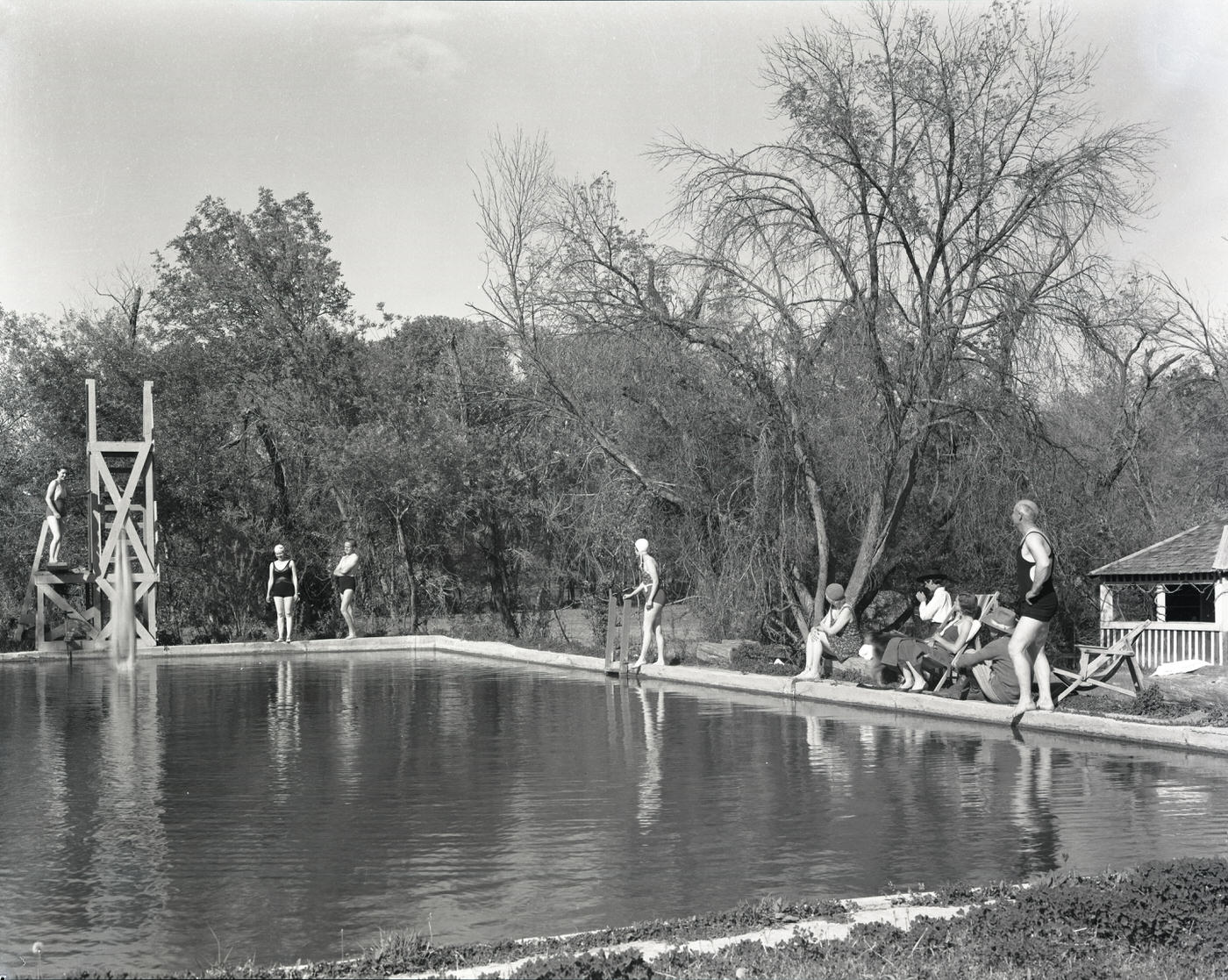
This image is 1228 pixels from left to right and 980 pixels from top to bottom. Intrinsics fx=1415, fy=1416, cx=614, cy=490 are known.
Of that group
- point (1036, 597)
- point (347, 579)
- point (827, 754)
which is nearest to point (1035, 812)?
point (827, 754)

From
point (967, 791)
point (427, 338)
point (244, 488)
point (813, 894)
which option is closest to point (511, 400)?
point (244, 488)

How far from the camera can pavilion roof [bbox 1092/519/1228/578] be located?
25.8 metres

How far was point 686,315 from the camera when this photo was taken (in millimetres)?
21875

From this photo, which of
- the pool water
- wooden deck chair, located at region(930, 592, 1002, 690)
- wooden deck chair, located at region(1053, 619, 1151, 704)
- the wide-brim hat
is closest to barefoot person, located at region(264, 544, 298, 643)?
the pool water

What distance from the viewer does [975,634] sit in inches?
585

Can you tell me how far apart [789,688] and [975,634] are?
2.44m

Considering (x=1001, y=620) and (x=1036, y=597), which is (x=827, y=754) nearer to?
(x=1036, y=597)

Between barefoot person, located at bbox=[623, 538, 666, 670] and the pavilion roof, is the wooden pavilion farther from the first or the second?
barefoot person, located at bbox=[623, 538, 666, 670]

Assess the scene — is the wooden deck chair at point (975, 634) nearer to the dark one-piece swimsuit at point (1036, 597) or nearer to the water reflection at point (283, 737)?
the dark one-piece swimsuit at point (1036, 597)

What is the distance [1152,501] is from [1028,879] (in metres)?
23.9

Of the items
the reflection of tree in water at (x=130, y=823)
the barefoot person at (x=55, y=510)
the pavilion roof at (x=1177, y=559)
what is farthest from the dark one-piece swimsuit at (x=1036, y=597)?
the barefoot person at (x=55, y=510)

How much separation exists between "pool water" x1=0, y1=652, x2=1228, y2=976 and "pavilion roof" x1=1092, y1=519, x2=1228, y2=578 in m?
12.7

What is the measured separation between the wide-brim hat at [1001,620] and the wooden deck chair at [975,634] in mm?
46

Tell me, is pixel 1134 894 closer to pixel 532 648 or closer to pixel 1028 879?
pixel 1028 879
